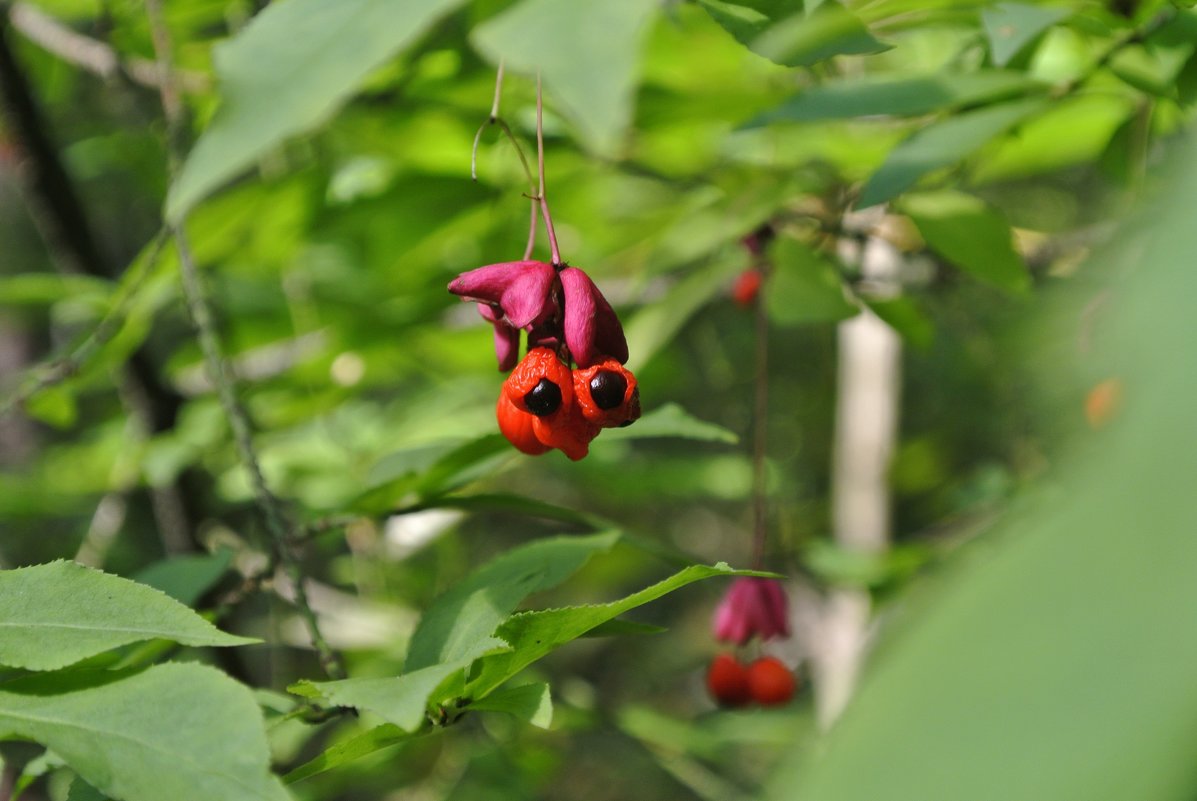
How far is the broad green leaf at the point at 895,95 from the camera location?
0.97 meters

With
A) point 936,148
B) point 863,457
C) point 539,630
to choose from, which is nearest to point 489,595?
point 539,630

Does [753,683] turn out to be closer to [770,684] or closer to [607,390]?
[770,684]

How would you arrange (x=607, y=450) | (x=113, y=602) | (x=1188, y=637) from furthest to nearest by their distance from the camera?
(x=607, y=450)
(x=113, y=602)
(x=1188, y=637)

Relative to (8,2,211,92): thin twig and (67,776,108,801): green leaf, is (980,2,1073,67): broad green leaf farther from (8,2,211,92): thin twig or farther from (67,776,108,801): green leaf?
(8,2,211,92): thin twig

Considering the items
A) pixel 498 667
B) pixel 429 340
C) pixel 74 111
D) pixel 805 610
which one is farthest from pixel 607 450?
pixel 74 111

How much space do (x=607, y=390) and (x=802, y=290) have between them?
16.2 inches

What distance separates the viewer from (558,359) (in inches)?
35.5

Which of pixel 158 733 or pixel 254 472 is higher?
pixel 158 733

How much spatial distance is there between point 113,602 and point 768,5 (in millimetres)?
650

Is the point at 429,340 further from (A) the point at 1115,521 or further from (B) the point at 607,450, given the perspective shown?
(A) the point at 1115,521

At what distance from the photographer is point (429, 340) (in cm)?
209

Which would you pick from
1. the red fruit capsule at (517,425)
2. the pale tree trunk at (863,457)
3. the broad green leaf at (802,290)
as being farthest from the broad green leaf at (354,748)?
the pale tree trunk at (863,457)

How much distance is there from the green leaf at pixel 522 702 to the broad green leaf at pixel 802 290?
1.75 feet

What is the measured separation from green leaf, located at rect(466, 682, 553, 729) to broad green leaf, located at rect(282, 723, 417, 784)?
60mm
